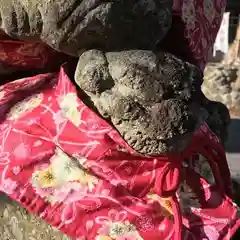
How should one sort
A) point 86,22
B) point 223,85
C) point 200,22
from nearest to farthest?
point 86,22
point 200,22
point 223,85

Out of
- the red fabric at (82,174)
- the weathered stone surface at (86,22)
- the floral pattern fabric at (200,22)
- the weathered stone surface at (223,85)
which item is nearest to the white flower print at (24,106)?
the red fabric at (82,174)

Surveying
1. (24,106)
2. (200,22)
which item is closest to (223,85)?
(200,22)

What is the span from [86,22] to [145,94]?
3.9 inches

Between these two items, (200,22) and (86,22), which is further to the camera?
(200,22)

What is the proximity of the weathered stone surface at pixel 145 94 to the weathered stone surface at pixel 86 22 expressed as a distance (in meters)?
0.02

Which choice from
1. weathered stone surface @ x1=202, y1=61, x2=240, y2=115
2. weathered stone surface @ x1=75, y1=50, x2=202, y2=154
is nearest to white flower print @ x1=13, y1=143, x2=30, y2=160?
weathered stone surface @ x1=75, y1=50, x2=202, y2=154

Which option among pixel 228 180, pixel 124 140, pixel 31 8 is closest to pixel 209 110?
pixel 228 180

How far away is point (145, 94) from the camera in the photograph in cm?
65

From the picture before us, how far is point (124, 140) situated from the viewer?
0.69 meters

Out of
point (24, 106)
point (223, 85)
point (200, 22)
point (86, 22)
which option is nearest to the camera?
point (86, 22)

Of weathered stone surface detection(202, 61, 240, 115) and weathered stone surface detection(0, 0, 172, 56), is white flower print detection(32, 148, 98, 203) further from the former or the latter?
weathered stone surface detection(202, 61, 240, 115)

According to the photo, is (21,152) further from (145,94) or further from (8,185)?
(145,94)

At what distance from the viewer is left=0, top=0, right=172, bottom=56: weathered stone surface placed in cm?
62

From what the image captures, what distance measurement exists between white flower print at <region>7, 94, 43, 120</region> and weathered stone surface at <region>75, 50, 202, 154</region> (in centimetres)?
10
